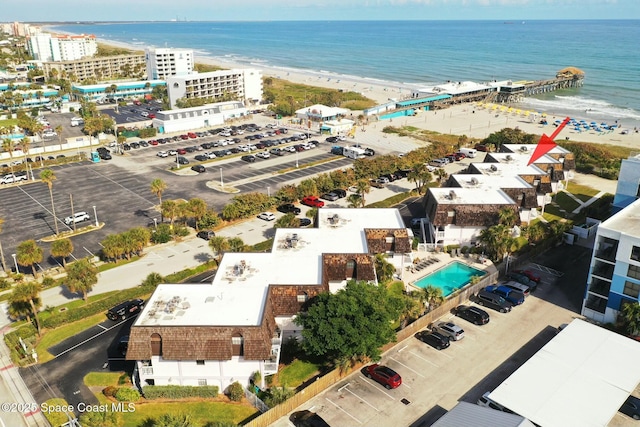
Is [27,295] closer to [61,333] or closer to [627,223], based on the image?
[61,333]

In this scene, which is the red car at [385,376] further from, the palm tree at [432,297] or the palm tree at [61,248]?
the palm tree at [61,248]

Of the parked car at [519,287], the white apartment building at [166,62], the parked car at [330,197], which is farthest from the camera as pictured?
the white apartment building at [166,62]

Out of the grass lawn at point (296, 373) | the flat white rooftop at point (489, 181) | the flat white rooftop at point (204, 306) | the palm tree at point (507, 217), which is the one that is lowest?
the grass lawn at point (296, 373)

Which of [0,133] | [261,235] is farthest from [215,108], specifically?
[261,235]

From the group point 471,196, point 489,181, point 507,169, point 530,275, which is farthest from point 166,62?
Answer: point 530,275

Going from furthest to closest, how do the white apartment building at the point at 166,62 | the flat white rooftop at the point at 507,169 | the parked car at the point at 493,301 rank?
the white apartment building at the point at 166,62, the flat white rooftop at the point at 507,169, the parked car at the point at 493,301

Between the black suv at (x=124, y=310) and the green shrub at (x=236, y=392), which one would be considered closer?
the green shrub at (x=236, y=392)

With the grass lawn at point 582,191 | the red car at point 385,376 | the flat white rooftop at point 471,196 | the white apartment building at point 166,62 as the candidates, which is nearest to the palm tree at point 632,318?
the flat white rooftop at point 471,196
